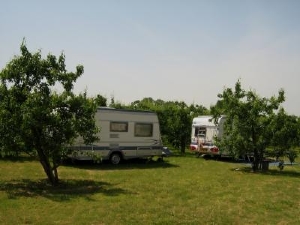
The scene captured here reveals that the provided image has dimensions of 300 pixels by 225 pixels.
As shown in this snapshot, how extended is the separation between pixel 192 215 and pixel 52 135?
5675 millimetres

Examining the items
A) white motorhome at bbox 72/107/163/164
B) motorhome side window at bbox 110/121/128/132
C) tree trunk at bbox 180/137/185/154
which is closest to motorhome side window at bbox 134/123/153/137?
white motorhome at bbox 72/107/163/164

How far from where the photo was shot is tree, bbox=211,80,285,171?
19109mm

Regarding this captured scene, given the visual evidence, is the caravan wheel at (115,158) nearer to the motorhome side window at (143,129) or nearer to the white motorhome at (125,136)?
the white motorhome at (125,136)

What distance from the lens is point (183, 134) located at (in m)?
29.2

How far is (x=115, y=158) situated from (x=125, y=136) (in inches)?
50.6

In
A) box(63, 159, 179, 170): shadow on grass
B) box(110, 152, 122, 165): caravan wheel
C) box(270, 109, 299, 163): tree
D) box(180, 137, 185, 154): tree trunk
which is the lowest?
box(63, 159, 179, 170): shadow on grass

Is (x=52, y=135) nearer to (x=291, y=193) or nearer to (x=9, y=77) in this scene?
(x=9, y=77)

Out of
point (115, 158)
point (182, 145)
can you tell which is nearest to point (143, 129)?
point (115, 158)

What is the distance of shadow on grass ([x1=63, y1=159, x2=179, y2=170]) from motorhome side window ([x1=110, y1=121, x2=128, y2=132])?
1.86 meters

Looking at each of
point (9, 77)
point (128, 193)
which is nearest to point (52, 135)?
point (9, 77)

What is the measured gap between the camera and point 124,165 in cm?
2016

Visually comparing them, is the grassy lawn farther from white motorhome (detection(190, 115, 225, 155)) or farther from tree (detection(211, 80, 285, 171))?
white motorhome (detection(190, 115, 225, 155))

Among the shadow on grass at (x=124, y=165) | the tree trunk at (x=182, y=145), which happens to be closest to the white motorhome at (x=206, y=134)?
the tree trunk at (x=182, y=145)

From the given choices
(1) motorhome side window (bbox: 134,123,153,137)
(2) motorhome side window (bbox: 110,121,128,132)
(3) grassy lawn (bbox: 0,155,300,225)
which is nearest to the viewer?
(3) grassy lawn (bbox: 0,155,300,225)
